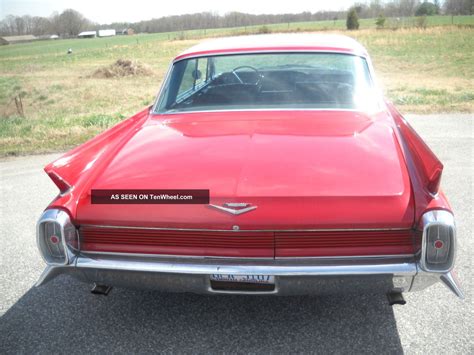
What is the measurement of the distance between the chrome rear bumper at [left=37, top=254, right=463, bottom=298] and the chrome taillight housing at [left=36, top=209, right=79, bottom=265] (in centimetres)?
5

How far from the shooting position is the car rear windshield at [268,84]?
3.25 meters

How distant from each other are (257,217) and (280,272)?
268mm

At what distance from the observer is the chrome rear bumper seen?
6.84 feet

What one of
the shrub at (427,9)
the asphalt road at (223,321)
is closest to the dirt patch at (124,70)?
the asphalt road at (223,321)

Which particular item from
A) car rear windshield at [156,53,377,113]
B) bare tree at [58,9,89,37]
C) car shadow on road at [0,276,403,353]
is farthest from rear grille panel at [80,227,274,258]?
bare tree at [58,9,89,37]

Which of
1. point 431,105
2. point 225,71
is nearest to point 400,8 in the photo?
point 431,105

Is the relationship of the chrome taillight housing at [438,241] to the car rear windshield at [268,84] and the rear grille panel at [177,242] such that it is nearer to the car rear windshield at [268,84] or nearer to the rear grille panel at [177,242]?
the rear grille panel at [177,242]

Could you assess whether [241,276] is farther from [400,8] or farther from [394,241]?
[400,8]

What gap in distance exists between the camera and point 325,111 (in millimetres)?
3117

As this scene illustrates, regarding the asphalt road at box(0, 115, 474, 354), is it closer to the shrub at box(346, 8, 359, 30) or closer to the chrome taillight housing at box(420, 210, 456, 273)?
the chrome taillight housing at box(420, 210, 456, 273)

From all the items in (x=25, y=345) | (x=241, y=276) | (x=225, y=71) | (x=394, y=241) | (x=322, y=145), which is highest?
(x=225, y=71)

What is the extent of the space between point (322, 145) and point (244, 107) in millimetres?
882

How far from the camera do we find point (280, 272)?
82.3 inches

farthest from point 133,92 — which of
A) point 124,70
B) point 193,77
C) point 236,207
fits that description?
point 236,207
